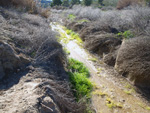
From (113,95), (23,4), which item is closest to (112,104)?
(113,95)

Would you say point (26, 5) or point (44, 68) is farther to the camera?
point (26, 5)

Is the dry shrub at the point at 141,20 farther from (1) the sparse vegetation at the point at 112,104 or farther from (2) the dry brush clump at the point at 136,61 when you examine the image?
(1) the sparse vegetation at the point at 112,104

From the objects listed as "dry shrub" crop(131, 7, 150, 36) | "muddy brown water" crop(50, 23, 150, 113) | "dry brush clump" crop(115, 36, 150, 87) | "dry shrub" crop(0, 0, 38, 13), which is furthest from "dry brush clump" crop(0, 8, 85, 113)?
"dry shrub" crop(131, 7, 150, 36)

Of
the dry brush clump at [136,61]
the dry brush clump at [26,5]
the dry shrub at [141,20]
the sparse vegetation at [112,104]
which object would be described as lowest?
the sparse vegetation at [112,104]

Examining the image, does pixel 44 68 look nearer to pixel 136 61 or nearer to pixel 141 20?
pixel 136 61

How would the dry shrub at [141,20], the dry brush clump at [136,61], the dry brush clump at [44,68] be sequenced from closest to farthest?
the dry brush clump at [44,68]
the dry brush clump at [136,61]
the dry shrub at [141,20]

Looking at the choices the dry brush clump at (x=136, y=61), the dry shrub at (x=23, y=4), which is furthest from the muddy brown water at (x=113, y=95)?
A: the dry shrub at (x=23, y=4)

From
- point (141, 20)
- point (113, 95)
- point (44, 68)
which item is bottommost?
point (113, 95)

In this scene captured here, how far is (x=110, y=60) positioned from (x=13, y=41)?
15.9 ft

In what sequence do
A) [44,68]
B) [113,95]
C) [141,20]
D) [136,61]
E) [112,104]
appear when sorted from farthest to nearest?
[141,20]
[136,61]
[113,95]
[112,104]
[44,68]

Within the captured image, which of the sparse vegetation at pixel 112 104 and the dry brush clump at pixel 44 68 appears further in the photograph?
the sparse vegetation at pixel 112 104

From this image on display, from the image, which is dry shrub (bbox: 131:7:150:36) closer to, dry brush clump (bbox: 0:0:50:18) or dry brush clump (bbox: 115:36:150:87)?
dry brush clump (bbox: 115:36:150:87)

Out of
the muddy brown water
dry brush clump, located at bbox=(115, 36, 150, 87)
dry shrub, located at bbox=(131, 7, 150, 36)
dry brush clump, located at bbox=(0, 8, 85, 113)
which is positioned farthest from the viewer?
dry shrub, located at bbox=(131, 7, 150, 36)

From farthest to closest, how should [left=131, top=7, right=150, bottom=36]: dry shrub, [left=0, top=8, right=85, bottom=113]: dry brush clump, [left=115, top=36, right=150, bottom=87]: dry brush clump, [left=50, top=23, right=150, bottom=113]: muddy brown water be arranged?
[left=131, top=7, right=150, bottom=36]: dry shrub → [left=115, top=36, right=150, bottom=87]: dry brush clump → [left=50, top=23, right=150, bottom=113]: muddy brown water → [left=0, top=8, right=85, bottom=113]: dry brush clump
